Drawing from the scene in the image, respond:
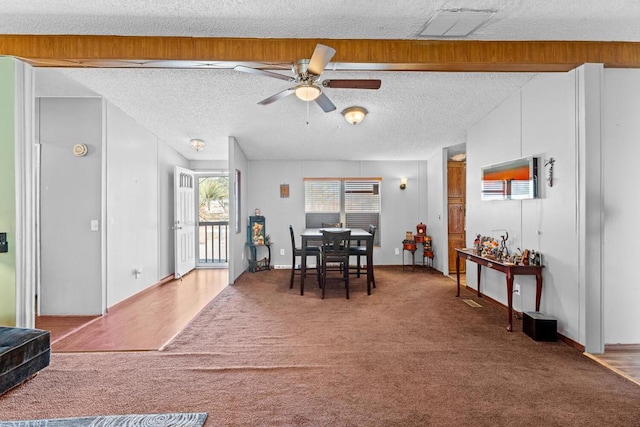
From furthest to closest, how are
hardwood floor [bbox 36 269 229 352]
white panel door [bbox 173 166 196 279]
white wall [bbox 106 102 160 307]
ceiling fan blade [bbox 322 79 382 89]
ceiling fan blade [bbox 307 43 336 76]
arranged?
white panel door [bbox 173 166 196 279], white wall [bbox 106 102 160 307], ceiling fan blade [bbox 322 79 382 89], hardwood floor [bbox 36 269 229 352], ceiling fan blade [bbox 307 43 336 76]

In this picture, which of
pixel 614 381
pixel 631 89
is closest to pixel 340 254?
pixel 614 381

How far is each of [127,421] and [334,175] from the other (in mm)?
5551

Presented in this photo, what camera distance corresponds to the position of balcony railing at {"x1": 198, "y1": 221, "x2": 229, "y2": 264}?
6.91 metres

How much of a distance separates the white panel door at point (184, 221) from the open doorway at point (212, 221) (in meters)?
0.34

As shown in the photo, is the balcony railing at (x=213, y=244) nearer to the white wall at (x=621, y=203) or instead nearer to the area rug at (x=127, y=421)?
the area rug at (x=127, y=421)

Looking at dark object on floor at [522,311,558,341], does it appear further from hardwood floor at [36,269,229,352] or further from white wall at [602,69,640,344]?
hardwood floor at [36,269,229,352]

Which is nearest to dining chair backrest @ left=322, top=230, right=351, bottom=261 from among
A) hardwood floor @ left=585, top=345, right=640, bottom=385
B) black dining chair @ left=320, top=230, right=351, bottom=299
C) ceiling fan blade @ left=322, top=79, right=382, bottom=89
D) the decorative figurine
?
black dining chair @ left=320, top=230, right=351, bottom=299

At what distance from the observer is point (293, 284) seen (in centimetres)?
533

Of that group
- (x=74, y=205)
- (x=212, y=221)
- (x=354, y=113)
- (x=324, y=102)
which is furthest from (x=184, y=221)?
(x=324, y=102)

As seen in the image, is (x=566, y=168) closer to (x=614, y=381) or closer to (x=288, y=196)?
(x=614, y=381)

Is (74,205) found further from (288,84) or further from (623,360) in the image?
(623,360)

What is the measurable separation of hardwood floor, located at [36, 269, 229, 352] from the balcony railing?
1984 mm

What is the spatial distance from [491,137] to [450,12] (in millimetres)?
2298

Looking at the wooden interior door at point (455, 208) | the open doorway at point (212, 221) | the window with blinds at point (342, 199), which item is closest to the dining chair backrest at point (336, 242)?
the window with blinds at point (342, 199)
